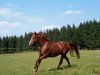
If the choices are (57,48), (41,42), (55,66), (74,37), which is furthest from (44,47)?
(74,37)

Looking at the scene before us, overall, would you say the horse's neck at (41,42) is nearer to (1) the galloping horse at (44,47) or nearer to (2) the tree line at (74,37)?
(1) the galloping horse at (44,47)

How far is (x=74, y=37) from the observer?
108500 mm

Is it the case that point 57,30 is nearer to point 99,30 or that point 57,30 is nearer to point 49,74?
point 99,30

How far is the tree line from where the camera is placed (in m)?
107

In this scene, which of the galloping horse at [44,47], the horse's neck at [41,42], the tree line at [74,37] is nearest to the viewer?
the galloping horse at [44,47]

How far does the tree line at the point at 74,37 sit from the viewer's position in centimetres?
10675

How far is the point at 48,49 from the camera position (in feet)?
55.9

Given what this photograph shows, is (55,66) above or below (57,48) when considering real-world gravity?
below

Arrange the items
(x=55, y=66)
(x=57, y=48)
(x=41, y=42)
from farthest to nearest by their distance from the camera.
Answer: (x=55, y=66) < (x=57, y=48) < (x=41, y=42)

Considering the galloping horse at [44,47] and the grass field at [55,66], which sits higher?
the galloping horse at [44,47]

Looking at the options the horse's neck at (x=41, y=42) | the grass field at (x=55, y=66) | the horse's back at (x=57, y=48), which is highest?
the horse's neck at (x=41, y=42)

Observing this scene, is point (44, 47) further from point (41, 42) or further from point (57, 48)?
point (57, 48)

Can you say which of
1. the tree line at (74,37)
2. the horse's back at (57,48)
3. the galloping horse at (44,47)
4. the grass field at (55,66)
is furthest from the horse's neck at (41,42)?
the tree line at (74,37)

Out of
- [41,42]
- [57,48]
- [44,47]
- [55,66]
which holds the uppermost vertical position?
[41,42]
